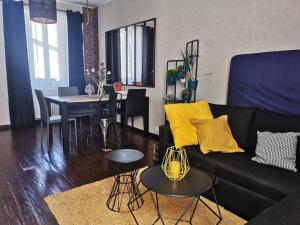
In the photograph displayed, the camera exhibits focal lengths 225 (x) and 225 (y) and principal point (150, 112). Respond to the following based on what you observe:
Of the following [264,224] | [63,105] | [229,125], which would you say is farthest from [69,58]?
[264,224]

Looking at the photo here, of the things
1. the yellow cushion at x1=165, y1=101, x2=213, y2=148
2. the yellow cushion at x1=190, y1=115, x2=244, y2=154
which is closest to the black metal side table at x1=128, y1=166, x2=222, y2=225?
the yellow cushion at x1=190, y1=115, x2=244, y2=154

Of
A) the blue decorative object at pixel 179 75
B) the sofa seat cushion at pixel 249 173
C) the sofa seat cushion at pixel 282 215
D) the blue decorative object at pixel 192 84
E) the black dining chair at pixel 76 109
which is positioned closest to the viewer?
the sofa seat cushion at pixel 282 215

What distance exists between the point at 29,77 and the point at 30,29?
103 centimetres

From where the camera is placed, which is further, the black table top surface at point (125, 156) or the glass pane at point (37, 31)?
the glass pane at point (37, 31)

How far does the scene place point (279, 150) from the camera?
6.18 ft

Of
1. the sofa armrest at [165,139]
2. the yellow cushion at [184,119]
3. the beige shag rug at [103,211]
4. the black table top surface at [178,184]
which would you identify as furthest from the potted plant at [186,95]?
the black table top surface at [178,184]

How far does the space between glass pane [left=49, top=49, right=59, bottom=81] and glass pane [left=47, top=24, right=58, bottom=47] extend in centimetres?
16

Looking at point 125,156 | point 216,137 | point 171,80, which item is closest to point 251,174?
point 216,137

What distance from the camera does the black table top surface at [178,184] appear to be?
1.40 meters

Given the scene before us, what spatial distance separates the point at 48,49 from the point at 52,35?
0.34 meters

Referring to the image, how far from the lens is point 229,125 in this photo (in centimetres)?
249

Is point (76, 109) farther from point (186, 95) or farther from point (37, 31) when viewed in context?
point (37, 31)

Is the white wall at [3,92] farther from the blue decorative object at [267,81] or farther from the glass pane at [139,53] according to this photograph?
the blue decorative object at [267,81]

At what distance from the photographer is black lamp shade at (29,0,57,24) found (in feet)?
9.94
